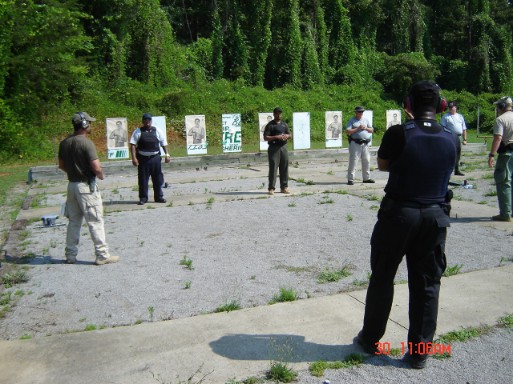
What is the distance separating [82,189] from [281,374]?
162 inches

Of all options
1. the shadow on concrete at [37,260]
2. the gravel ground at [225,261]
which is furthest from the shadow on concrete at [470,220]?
the shadow on concrete at [37,260]

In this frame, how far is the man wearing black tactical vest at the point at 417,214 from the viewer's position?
12.3ft

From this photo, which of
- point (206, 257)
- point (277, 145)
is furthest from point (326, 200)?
point (206, 257)

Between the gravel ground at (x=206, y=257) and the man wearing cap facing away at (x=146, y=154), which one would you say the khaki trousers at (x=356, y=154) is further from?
the man wearing cap facing away at (x=146, y=154)

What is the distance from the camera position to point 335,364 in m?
3.96

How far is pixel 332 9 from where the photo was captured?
47.9 m

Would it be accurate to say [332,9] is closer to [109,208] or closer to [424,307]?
[109,208]

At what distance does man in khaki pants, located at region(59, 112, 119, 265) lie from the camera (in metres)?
6.85

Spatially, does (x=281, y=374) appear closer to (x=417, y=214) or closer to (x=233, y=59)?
(x=417, y=214)

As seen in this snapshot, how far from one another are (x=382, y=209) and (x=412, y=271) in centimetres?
50

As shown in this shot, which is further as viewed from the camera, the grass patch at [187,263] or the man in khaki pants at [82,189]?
the man in khaki pants at [82,189]

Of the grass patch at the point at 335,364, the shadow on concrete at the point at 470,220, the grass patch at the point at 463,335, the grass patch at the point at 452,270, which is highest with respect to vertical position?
the shadow on concrete at the point at 470,220

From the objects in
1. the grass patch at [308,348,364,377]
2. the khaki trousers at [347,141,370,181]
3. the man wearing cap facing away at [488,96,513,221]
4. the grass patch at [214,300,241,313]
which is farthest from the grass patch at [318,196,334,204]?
the grass patch at [308,348,364,377]

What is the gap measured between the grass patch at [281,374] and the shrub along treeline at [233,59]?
20772 millimetres
